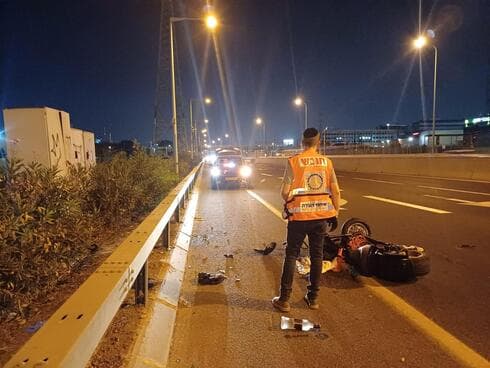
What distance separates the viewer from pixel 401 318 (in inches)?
174

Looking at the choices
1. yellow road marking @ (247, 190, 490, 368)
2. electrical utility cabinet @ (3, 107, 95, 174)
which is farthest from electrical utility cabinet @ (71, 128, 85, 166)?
yellow road marking @ (247, 190, 490, 368)

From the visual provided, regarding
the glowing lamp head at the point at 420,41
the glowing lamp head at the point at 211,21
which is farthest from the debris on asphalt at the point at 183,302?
the glowing lamp head at the point at 420,41

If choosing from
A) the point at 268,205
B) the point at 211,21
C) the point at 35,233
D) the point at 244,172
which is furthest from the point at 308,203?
the point at 244,172

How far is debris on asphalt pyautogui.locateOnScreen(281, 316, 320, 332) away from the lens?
421cm

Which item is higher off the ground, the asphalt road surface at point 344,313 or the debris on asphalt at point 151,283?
the debris on asphalt at point 151,283

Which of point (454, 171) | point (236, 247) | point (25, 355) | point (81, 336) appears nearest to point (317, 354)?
point (81, 336)

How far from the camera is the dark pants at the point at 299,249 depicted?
4.73 metres

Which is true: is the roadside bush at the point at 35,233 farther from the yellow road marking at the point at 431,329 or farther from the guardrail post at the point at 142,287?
the yellow road marking at the point at 431,329

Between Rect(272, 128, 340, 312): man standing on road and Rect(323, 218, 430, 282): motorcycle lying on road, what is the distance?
4.01 ft

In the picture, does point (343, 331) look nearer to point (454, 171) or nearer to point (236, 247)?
point (236, 247)

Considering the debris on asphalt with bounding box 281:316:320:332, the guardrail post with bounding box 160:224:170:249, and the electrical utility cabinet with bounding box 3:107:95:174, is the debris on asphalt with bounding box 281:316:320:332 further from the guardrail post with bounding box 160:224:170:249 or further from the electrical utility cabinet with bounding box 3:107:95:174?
the electrical utility cabinet with bounding box 3:107:95:174

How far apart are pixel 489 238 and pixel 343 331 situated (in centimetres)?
532

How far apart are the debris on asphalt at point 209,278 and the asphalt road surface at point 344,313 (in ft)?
0.33

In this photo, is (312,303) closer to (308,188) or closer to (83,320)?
(308,188)
